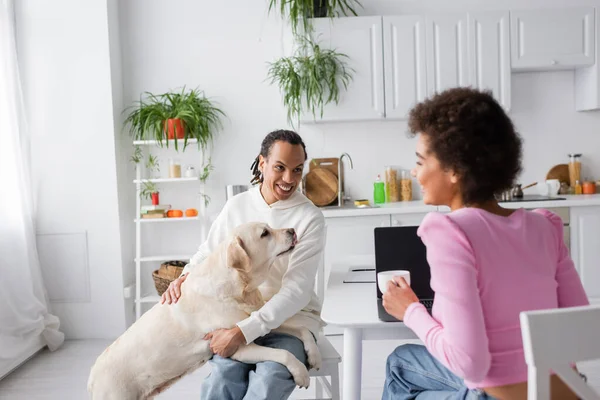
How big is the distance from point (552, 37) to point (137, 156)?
305 cm

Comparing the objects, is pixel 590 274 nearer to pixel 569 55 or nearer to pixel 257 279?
pixel 569 55

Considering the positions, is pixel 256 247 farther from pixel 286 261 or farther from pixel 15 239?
pixel 15 239

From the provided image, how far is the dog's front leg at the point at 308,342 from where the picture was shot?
74.7 inches

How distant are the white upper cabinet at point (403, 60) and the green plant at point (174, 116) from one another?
1.26 metres

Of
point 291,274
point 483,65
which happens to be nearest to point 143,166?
point 483,65

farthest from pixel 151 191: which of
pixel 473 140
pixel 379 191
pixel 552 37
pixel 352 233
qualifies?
pixel 473 140

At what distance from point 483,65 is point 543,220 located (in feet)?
10.5

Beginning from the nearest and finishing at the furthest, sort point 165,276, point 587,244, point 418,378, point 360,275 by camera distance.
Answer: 1. point 418,378
2. point 360,275
3. point 587,244
4. point 165,276

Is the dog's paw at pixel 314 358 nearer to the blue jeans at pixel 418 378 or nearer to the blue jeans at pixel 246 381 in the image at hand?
the blue jeans at pixel 246 381

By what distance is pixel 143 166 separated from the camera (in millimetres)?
4582

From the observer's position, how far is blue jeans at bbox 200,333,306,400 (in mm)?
1698

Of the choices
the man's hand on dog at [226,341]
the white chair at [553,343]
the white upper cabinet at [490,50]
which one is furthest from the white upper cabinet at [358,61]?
the white chair at [553,343]

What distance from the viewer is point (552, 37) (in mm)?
4195

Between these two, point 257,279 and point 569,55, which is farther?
point 569,55
